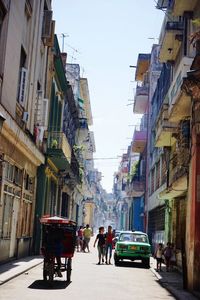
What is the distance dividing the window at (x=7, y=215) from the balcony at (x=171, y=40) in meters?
9.10

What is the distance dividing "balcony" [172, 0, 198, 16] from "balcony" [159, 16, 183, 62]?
1.88 meters

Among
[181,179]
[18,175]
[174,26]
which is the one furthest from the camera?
[174,26]

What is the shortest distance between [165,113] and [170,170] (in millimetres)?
3201

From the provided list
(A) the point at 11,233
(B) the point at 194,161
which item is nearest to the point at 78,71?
(A) the point at 11,233

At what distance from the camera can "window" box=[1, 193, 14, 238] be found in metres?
16.6

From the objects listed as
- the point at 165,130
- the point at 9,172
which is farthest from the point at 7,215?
the point at 165,130

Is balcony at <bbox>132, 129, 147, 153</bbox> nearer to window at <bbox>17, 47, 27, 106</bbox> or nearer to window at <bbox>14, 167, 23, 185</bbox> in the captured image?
window at <bbox>14, 167, 23, 185</bbox>

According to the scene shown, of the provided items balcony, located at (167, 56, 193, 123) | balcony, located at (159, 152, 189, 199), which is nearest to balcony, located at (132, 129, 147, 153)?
balcony, located at (159, 152, 189, 199)

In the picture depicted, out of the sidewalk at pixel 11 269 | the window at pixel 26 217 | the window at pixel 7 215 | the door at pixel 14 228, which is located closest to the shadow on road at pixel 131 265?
the window at pixel 26 217

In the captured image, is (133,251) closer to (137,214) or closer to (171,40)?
(171,40)

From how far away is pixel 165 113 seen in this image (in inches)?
875

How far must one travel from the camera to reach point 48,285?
1204 cm

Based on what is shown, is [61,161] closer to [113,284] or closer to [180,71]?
[180,71]

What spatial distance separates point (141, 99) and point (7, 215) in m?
25.4
